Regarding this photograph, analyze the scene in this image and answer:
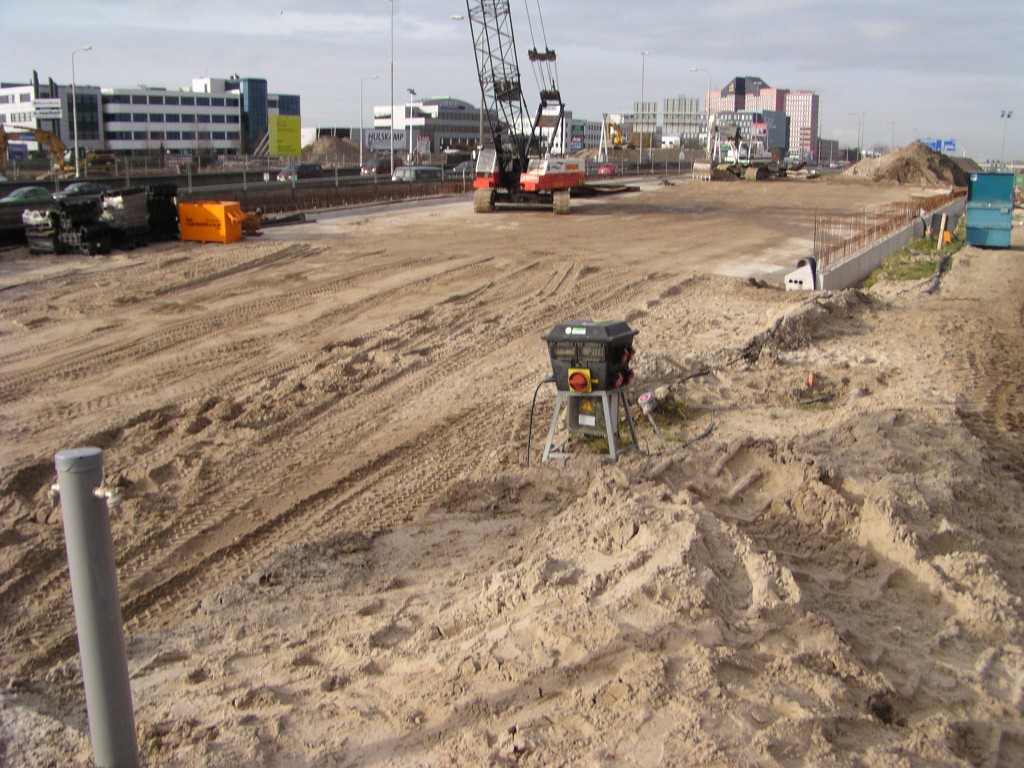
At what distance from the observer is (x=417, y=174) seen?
151ft

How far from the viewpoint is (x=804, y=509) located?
6641mm

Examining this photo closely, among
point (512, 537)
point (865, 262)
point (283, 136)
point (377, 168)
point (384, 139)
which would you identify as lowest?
point (512, 537)

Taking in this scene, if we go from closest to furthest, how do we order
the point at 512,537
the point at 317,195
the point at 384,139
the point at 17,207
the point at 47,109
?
the point at 512,537
the point at 17,207
the point at 317,195
the point at 47,109
the point at 384,139

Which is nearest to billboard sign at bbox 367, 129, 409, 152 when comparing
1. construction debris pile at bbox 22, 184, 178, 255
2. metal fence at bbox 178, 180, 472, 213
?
metal fence at bbox 178, 180, 472, 213

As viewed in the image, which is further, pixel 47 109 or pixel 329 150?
pixel 329 150

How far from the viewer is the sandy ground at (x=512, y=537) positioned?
4.05 m

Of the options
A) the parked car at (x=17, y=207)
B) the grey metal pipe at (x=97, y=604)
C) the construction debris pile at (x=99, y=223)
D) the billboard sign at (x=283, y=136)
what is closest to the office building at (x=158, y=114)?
the billboard sign at (x=283, y=136)

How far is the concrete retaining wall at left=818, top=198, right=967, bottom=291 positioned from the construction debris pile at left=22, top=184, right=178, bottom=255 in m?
14.4

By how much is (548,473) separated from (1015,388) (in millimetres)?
6533

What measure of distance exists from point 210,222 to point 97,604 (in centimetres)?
1992

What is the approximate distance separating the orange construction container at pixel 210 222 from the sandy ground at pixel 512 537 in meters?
6.75

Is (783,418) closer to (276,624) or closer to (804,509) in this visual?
(804,509)

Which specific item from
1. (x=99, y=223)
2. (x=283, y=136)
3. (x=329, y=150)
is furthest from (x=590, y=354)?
(x=329, y=150)

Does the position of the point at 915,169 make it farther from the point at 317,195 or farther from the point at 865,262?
the point at 865,262
